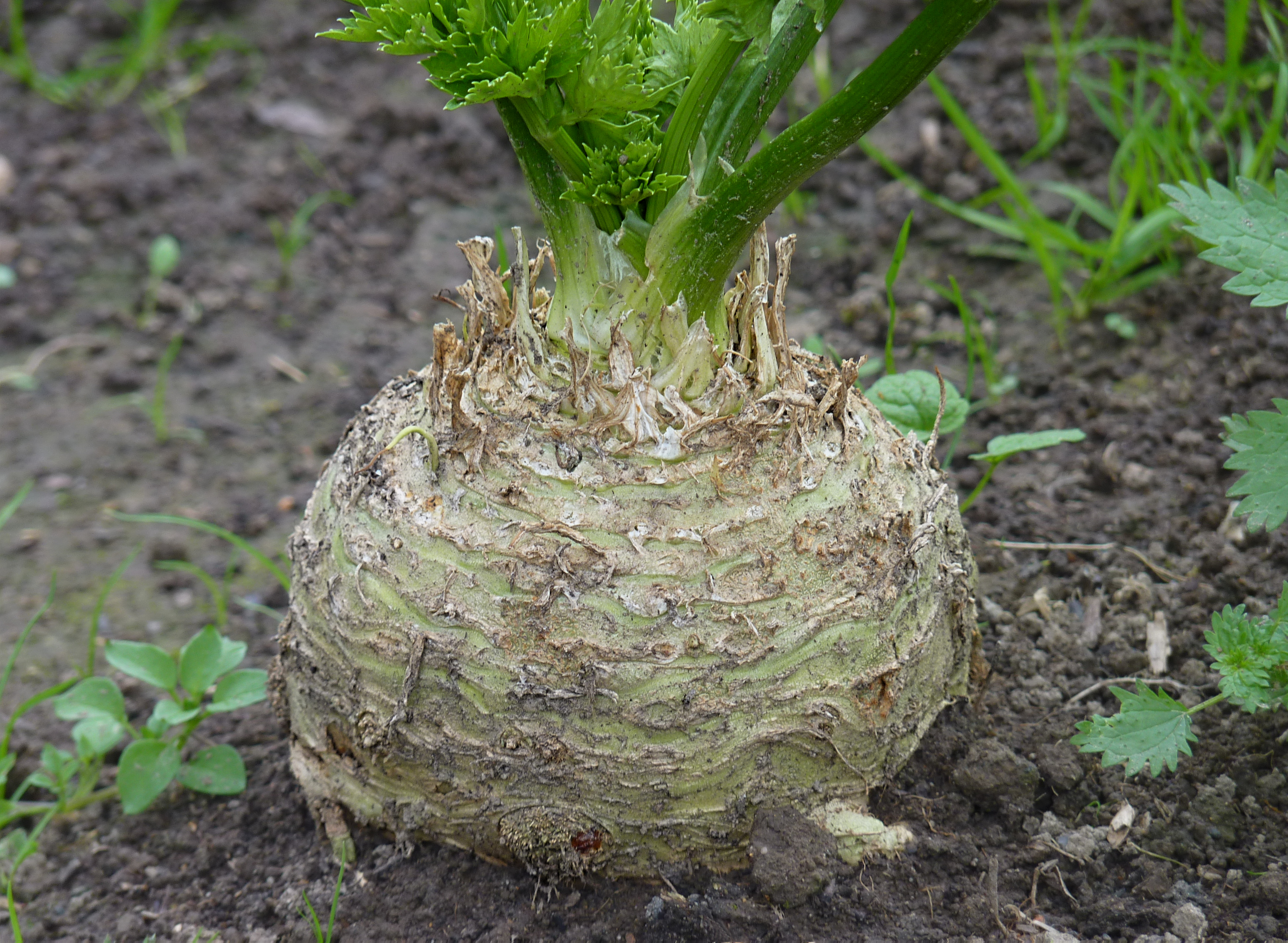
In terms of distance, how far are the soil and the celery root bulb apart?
0.15 meters

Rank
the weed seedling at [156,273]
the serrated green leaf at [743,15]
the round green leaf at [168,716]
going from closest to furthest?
the serrated green leaf at [743,15]
the round green leaf at [168,716]
the weed seedling at [156,273]

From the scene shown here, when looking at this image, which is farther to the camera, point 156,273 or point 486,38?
point 156,273

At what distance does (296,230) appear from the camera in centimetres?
412

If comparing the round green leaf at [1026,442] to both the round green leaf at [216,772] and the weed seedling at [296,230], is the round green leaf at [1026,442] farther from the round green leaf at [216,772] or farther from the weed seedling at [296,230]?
the weed seedling at [296,230]

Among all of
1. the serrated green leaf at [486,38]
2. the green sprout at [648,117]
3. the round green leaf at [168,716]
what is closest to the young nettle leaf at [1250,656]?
the green sprout at [648,117]

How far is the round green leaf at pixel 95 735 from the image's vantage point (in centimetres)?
235

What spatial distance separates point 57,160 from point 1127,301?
3.96 meters

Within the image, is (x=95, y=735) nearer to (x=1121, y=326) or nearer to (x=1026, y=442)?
(x=1026, y=442)

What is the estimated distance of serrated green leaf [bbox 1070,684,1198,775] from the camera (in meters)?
1.81

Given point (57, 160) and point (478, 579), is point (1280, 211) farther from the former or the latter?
point (57, 160)

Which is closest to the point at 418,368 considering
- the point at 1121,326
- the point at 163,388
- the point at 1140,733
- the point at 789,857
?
the point at 163,388

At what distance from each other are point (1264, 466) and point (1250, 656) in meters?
0.31

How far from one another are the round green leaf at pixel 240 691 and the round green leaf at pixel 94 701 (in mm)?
197

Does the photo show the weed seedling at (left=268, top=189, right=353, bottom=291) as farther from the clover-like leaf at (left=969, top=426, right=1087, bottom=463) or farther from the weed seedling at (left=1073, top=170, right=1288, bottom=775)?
the weed seedling at (left=1073, top=170, right=1288, bottom=775)
